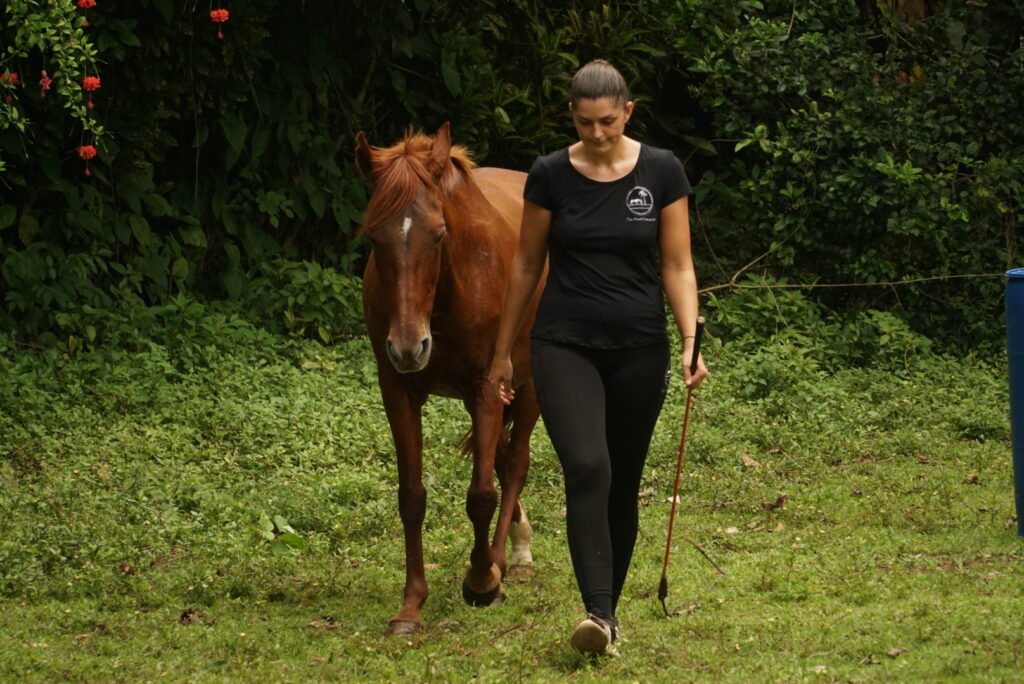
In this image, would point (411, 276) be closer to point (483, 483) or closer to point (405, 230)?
point (405, 230)

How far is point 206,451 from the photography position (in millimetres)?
8617

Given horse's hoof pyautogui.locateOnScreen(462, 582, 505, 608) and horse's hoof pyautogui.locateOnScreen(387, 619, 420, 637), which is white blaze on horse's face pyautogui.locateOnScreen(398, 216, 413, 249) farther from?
horse's hoof pyautogui.locateOnScreen(462, 582, 505, 608)

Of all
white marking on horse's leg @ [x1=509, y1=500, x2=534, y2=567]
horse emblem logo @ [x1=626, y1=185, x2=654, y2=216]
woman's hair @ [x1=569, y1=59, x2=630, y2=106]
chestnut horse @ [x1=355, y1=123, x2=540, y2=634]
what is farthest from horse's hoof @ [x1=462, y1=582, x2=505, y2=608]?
woman's hair @ [x1=569, y1=59, x2=630, y2=106]

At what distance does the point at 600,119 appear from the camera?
4949 millimetres

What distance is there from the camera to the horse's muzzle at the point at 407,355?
18.6ft

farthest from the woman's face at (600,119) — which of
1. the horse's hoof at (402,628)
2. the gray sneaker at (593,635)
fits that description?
the horse's hoof at (402,628)

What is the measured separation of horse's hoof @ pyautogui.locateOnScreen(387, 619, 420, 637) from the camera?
19.4 feet

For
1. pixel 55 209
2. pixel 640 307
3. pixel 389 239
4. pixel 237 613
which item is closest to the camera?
pixel 640 307

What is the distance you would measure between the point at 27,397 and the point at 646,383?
5214 millimetres

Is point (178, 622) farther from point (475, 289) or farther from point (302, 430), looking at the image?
point (302, 430)

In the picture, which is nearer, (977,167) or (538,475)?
(538,475)

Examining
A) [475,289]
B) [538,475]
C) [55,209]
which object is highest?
[475,289]

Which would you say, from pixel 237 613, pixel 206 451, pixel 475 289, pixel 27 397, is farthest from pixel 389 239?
pixel 27 397

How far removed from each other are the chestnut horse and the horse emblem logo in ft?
3.52
